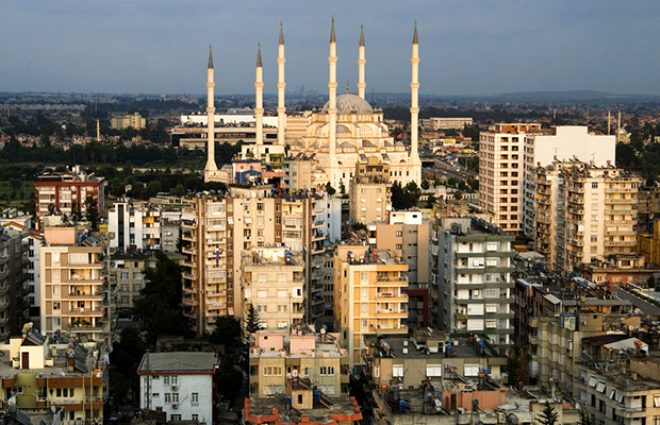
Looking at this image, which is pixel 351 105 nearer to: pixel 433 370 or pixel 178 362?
pixel 178 362

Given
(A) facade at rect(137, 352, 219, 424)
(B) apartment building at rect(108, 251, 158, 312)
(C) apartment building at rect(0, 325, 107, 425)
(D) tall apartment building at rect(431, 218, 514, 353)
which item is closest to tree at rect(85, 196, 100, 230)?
(B) apartment building at rect(108, 251, 158, 312)

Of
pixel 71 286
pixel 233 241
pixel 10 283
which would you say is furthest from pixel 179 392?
pixel 233 241

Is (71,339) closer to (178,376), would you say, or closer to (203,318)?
(178,376)

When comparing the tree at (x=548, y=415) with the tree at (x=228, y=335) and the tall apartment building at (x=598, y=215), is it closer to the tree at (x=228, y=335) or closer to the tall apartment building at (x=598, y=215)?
the tree at (x=228, y=335)

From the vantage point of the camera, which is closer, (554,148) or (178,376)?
(178,376)

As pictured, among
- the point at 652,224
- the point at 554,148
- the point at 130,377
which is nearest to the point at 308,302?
the point at 130,377

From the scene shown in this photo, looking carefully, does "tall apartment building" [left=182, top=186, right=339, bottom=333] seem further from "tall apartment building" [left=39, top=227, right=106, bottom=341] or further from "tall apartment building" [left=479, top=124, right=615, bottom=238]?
"tall apartment building" [left=479, top=124, right=615, bottom=238]
